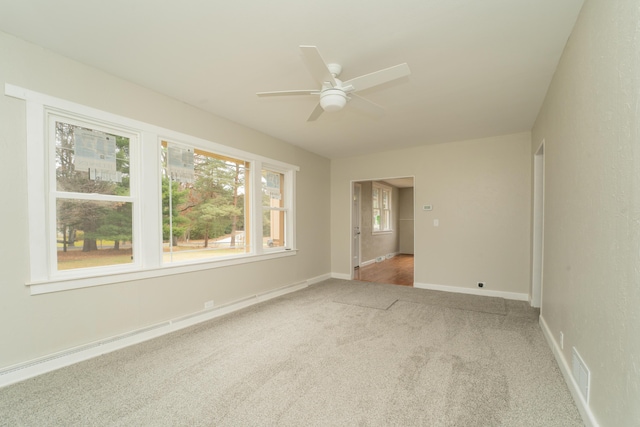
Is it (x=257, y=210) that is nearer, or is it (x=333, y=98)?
(x=333, y=98)

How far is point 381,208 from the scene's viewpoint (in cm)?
888

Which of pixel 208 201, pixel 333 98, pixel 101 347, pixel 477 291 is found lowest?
pixel 477 291

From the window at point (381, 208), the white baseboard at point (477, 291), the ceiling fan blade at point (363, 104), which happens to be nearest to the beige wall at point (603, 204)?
the ceiling fan blade at point (363, 104)

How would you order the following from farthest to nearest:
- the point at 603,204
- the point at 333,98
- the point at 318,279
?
1. the point at 318,279
2. the point at 333,98
3. the point at 603,204

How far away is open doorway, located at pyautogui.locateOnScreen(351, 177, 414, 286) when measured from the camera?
21.1 ft

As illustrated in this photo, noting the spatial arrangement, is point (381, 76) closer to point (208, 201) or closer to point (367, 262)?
point (208, 201)

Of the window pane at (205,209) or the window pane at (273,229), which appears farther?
the window pane at (273,229)

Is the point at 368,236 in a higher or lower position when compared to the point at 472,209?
lower

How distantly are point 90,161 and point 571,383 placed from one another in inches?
168

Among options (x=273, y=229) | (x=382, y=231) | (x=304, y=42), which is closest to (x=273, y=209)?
(x=273, y=229)

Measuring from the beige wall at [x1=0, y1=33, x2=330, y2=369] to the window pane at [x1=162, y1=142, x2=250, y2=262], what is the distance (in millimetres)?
283

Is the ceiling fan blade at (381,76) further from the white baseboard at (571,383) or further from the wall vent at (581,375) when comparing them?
the white baseboard at (571,383)

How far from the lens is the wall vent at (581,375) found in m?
1.71

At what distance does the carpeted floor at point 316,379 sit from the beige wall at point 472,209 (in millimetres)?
1266
